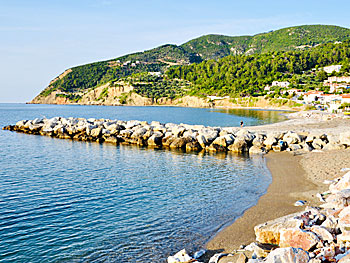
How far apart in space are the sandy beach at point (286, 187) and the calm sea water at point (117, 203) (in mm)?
476

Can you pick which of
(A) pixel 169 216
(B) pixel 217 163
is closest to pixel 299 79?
(B) pixel 217 163

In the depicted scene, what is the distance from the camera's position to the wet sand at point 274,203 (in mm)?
8680

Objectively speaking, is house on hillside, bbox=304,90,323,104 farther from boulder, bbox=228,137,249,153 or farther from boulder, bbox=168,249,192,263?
boulder, bbox=168,249,192,263

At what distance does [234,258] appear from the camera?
7.13 meters

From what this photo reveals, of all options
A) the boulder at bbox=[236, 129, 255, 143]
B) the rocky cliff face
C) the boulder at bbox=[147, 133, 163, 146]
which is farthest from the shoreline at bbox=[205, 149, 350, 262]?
the rocky cliff face

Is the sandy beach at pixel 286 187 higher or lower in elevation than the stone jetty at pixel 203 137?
lower

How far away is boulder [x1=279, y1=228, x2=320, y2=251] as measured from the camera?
6865 mm

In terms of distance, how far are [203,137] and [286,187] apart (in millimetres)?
12937

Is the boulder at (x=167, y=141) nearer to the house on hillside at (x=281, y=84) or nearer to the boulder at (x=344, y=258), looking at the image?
the boulder at (x=344, y=258)

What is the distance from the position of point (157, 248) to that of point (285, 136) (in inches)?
796

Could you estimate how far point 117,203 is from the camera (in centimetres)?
1182

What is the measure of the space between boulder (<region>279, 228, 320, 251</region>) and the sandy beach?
1.39 meters

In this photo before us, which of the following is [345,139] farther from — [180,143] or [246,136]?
[180,143]

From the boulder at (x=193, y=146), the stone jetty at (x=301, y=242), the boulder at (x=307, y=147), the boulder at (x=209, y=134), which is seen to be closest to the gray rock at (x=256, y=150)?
the boulder at (x=307, y=147)
